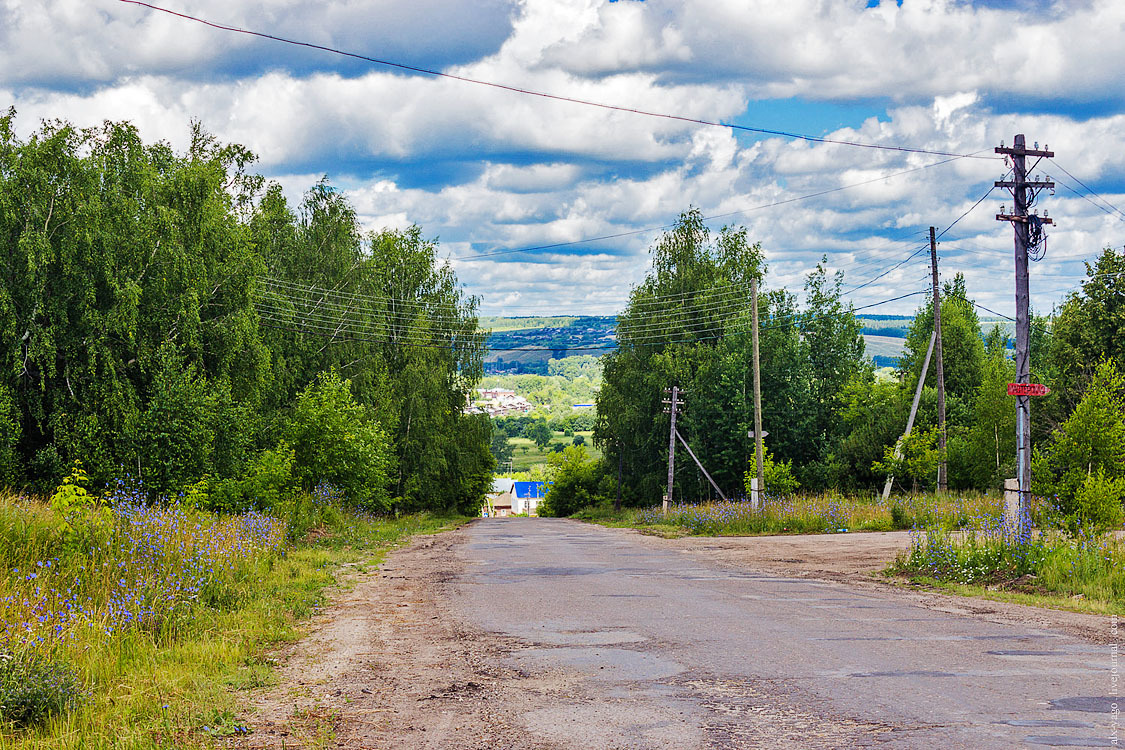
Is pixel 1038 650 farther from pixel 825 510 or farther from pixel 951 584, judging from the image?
pixel 825 510

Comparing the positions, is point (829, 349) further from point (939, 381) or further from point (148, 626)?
point (148, 626)

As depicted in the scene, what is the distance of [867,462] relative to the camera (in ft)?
166

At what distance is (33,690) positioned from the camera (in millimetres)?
5922

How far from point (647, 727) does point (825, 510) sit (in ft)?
83.3

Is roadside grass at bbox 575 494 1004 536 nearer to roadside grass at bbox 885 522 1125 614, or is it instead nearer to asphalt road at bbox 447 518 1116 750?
roadside grass at bbox 885 522 1125 614

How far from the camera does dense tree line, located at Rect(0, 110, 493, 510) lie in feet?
104

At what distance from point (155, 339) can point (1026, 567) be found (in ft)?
104

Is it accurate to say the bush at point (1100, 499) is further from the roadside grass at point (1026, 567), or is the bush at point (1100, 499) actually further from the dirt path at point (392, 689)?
the dirt path at point (392, 689)

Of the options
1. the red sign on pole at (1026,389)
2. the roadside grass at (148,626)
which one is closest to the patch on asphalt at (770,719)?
the roadside grass at (148,626)

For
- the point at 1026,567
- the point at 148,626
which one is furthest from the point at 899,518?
the point at 148,626

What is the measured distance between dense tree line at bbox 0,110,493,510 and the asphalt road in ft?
59.3

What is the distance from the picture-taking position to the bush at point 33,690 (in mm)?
5820

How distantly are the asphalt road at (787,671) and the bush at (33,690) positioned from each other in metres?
2.96

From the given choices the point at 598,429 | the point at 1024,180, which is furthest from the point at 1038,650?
the point at 598,429
